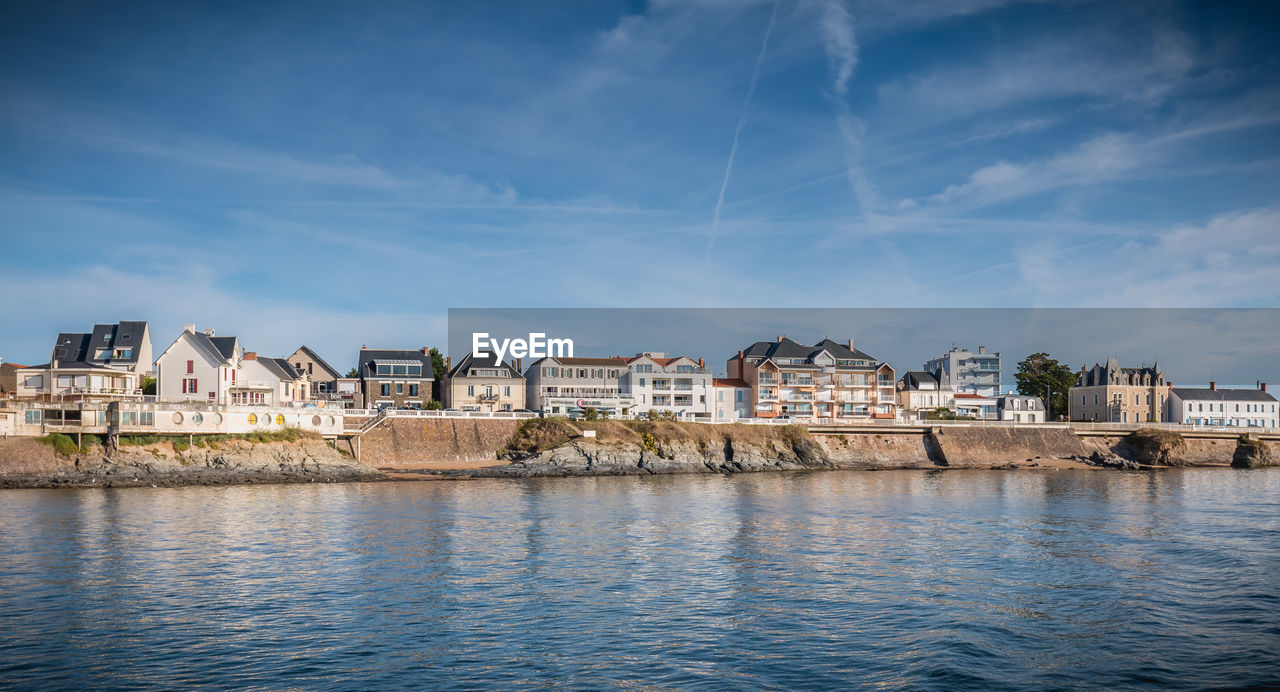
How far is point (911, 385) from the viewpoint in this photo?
124 meters

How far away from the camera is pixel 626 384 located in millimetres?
102688

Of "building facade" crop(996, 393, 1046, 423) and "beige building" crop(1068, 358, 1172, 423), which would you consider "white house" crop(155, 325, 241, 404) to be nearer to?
"building facade" crop(996, 393, 1046, 423)

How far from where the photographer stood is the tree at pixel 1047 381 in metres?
121

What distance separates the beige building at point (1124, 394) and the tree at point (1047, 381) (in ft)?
9.07

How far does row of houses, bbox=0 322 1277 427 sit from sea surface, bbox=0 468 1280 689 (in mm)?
28126

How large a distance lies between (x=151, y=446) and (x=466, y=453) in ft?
77.7

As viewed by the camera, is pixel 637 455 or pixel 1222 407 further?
pixel 1222 407

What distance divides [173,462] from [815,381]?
7191 cm

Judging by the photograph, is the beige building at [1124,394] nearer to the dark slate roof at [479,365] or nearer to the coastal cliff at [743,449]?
the coastal cliff at [743,449]

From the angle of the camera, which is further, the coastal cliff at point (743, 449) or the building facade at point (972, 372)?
the building facade at point (972, 372)

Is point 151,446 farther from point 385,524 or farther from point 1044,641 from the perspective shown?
point 1044,641

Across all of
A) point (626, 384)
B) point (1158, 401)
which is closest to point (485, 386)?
point (626, 384)

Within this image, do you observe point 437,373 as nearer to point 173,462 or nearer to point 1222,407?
point 173,462

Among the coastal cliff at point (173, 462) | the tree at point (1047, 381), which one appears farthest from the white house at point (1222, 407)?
the coastal cliff at point (173, 462)
